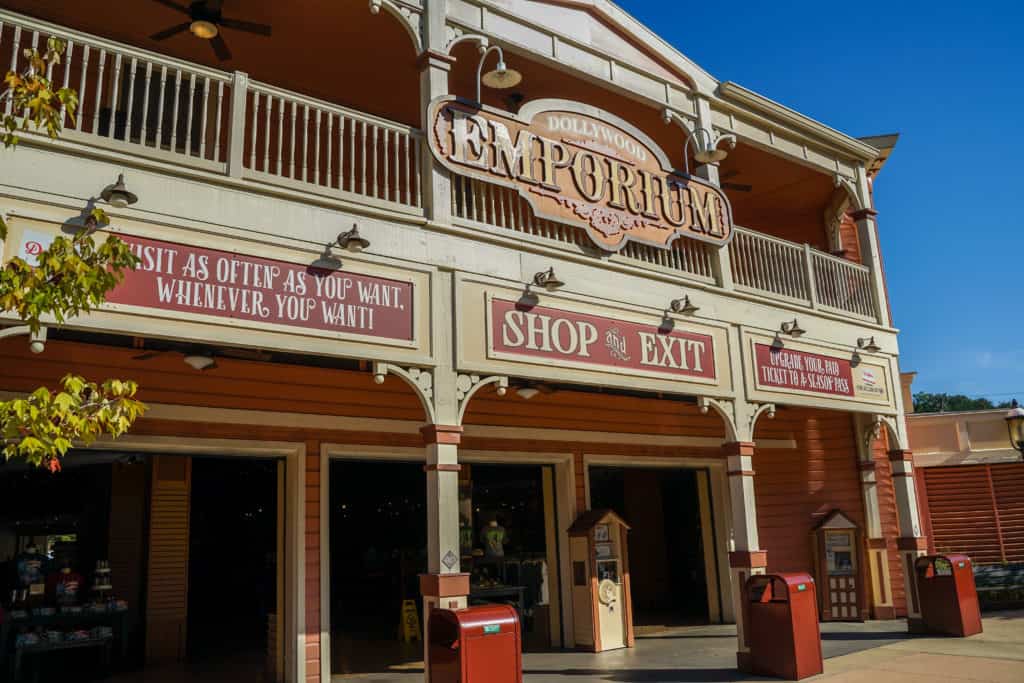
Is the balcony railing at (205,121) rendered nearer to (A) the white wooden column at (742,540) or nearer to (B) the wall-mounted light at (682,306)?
(B) the wall-mounted light at (682,306)

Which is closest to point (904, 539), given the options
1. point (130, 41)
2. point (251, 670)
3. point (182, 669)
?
point (251, 670)

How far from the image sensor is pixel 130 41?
10.9 m

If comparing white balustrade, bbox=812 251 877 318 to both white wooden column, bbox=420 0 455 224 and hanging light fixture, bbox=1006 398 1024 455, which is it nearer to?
hanging light fixture, bbox=1006 398 1024 455

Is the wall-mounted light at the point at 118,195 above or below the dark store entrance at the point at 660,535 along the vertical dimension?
above

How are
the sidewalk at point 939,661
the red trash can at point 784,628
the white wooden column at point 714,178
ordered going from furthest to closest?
the white wooden column at point 714,178 < the red trash can at point 784,628 < the sidewalk at point 939,661

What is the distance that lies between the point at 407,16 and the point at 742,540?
7.23m

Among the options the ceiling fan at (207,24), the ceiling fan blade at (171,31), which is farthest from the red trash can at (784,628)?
the ceiling fan blade at (171,31)

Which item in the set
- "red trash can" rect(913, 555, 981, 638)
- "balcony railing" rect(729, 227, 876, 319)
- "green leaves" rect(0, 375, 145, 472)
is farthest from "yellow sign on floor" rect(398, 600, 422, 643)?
"green leaves" rect(0, 375, 145, 472)

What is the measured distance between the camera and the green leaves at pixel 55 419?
4668 mm

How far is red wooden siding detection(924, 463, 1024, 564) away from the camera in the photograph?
16.3 meters

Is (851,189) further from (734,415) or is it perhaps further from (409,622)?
(409,622)

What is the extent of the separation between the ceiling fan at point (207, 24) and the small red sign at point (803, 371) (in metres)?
7.52

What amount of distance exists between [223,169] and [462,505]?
6.12 metres

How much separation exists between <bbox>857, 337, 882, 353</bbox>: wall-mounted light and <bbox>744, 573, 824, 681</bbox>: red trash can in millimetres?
4480
